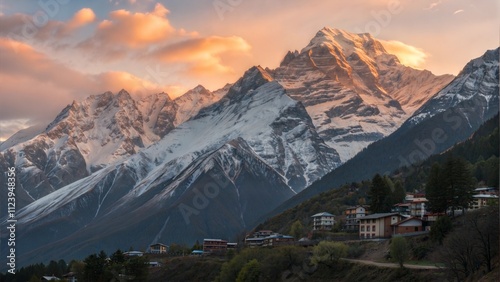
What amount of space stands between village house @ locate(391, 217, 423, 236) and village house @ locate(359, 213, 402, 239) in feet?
8.50

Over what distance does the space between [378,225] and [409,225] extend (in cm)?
901

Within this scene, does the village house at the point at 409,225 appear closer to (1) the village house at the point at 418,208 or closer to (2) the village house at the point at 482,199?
(2) the village house at the point at 482,199

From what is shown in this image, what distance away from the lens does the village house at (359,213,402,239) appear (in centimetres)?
14700

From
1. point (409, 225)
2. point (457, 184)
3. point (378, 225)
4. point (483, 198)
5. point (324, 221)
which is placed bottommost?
point (409, 225)

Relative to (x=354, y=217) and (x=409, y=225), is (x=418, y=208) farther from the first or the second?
(x=354, y=217)

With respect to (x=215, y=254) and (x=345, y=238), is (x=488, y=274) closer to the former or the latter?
(x=345, y=238)

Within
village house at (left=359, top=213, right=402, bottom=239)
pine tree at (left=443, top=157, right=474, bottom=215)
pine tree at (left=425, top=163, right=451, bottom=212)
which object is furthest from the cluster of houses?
pine tree at (left=443, top=157, right=474, bottom=215)

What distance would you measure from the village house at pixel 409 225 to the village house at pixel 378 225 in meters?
2.59

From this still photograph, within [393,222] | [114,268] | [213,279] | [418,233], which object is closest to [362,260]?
[418,233]

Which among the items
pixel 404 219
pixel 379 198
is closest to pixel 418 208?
pixel 379 198

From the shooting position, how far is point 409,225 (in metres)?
142

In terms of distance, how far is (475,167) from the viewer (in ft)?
627

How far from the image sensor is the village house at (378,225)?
147000 mm

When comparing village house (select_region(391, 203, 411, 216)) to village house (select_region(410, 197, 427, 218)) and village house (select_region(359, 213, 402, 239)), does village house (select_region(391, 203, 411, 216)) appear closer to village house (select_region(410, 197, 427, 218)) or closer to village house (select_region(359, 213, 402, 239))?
village house (select_region(410, 197, 427, 218))
